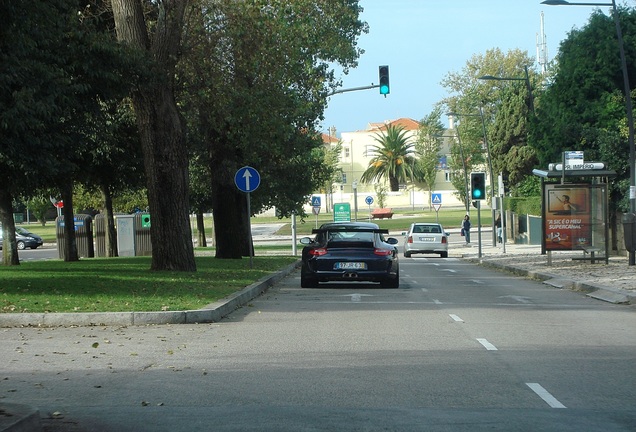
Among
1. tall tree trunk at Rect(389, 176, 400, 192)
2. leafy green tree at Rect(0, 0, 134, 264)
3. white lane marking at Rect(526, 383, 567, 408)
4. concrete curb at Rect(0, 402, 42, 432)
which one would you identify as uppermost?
leafy green tree at Rect(0, 0, 134, 264)

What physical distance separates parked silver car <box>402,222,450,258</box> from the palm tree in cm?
8014

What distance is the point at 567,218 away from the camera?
101 ft

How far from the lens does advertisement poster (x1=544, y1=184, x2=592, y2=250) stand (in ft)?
101

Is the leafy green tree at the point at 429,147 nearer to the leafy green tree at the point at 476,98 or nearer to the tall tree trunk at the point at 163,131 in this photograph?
the leafy green tree at the point at 476,98

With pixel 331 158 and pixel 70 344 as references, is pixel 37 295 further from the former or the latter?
pixel 331 158

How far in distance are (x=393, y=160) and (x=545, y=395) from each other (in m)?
120

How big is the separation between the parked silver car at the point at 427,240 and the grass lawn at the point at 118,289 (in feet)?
66.0

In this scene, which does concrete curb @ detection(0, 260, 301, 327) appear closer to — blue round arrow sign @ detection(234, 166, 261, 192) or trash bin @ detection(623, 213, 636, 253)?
blue round arrow sign @ detection(234, 166, 261, 192)

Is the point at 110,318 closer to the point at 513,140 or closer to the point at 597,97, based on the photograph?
the point at 597,97

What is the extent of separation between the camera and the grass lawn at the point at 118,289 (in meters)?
16.2

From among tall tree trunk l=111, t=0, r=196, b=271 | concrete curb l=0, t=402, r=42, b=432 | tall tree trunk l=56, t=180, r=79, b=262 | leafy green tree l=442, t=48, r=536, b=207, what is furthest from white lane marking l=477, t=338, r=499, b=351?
leafy green tree l=442, t=48, r=536, b=207

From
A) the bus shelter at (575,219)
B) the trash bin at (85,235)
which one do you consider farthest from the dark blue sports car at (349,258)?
the trash bin at (85,235)

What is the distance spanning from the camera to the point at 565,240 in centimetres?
3069

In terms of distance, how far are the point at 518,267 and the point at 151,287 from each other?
49.5 feet
